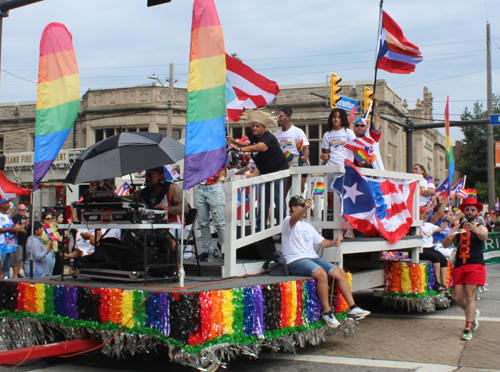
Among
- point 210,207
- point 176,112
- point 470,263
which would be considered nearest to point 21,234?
point 210,207

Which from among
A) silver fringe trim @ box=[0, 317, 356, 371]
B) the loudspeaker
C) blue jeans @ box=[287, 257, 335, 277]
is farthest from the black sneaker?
silver fringe trim @ box=[0, 317, 356, 371]

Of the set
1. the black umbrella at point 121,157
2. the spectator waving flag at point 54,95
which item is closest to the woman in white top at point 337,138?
the black umbrella at point 121,157

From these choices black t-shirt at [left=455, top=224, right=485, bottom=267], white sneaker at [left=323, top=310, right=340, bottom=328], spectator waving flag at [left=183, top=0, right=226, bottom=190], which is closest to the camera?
spectator waving flag at [left=183, top=0, right=226, bottom=190]

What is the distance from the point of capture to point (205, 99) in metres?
5.80

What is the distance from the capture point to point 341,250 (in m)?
7.11

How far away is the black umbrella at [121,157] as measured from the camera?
6258mm

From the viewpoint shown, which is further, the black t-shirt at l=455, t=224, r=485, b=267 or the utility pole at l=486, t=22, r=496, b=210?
the utility pole at l=486, t=22, r=496, b=210

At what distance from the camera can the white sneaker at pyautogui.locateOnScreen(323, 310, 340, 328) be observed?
20.4 feet

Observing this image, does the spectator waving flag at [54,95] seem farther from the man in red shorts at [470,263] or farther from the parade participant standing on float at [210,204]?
the man in red shorts at [470,263]

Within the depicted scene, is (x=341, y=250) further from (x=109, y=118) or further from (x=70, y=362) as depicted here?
(x=109, y=118)

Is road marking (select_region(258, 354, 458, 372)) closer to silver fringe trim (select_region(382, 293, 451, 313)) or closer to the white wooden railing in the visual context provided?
the white wooden railing

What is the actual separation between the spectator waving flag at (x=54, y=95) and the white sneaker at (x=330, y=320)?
13.2 feet

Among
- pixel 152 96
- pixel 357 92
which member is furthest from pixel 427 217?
pixel 152 96

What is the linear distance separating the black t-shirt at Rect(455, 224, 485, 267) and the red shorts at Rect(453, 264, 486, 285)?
0.06 meters
